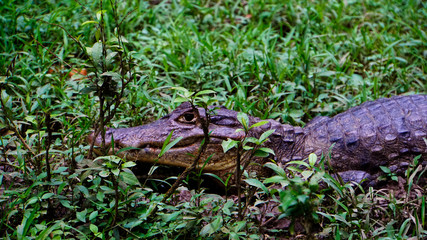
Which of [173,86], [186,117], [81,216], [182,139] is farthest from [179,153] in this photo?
A: [173,86]

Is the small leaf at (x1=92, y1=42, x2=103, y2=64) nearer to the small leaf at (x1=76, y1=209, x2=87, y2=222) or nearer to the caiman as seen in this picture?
the caiman

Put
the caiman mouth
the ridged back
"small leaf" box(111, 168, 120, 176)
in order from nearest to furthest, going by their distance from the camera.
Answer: "small leaf" box(111, 168, 120, 176) → the caiman mouth → the ridged back

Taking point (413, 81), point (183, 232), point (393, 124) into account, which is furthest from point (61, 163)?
point (413, 81)

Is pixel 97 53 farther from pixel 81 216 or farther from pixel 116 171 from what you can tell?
pixel 81 216

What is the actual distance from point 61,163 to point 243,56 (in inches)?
90.2

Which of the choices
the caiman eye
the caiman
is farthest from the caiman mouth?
the caiman eye

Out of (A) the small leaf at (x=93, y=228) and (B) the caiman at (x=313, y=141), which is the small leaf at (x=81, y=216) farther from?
(B) the caiman at (x=313, y=141)

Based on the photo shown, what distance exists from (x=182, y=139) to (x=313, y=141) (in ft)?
3.61

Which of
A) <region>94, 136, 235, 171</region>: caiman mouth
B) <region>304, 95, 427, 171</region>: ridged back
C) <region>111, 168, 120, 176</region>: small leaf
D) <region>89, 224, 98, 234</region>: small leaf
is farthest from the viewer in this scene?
<region>304, 95, 427, 171</region>: ridged back

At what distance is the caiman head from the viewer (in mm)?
3217

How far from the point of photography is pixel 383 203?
2984mm

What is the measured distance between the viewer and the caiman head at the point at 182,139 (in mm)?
3217

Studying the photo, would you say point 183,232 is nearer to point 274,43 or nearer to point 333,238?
point 333,238

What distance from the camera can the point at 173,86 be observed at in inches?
173
